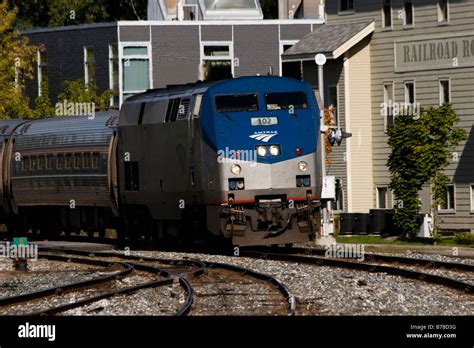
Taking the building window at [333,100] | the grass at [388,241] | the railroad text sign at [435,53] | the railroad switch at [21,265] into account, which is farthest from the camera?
the building window at [333,100]

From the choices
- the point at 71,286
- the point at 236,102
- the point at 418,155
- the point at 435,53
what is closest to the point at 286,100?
the point at 236,102

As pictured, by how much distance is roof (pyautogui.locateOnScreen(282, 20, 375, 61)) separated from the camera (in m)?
46.0

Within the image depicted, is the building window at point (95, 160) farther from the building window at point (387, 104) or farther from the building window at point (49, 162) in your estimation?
the building window at point (387, 104)

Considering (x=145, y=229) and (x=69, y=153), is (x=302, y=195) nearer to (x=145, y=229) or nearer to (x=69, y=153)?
(x=145, y=229)

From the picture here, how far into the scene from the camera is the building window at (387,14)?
4641 cm

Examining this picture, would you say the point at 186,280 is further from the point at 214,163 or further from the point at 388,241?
the point at 388,241

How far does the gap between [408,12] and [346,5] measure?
10.5 feet

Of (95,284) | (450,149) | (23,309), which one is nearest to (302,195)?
(95,284)

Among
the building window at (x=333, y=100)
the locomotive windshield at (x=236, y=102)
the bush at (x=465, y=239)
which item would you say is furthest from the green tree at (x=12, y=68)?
the locomotive windshield at (x=236, y=102)

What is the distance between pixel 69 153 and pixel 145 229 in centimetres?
478

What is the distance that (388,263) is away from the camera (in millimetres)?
26344

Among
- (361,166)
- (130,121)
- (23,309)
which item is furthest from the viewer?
(361,166)

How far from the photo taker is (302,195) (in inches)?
1145

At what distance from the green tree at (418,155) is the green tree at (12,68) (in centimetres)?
1512
